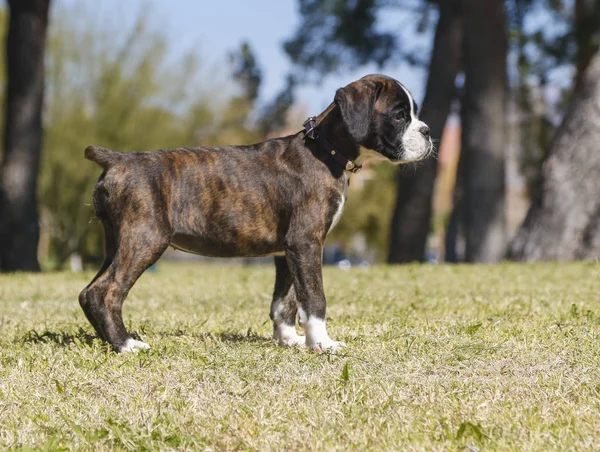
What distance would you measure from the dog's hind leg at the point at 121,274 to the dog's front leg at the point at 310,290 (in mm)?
900

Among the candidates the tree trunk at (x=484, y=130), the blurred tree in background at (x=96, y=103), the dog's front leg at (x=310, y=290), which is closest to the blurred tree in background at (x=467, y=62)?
the tree trunk at (x=484, y=130)

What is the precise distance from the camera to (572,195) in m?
15.6

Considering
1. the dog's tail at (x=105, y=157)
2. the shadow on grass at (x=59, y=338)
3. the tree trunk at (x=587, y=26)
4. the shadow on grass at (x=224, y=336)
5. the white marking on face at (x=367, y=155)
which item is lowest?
the shadow on grass at (x=59, y=338)

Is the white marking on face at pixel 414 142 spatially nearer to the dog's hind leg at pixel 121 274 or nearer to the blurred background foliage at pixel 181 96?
the dog's hind leg at pixel 121 274

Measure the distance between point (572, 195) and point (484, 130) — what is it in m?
3.81

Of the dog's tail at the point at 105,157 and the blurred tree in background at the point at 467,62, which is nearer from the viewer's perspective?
the dog's tail at the point at 105,157

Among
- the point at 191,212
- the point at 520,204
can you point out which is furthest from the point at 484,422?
the point at 520,204

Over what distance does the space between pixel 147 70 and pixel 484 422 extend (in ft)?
93.8

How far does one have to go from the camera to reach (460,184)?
28531 millimetres

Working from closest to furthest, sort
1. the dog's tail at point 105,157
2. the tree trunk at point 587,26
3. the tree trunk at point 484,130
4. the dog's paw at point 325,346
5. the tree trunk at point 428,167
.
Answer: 1. the dog's paw at point 325,346
2. the dog's tail at point 105,157
3. the tree trunk at point 484,130
4. the tree trunk at point 428,167
5. the tree trunk at point 587,26

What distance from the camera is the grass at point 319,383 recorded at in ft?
12.9

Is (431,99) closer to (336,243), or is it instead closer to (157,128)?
(157,128)

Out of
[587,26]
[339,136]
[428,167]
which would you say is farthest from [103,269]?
[587,26]

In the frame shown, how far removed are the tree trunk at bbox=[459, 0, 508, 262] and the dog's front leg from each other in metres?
13.7
